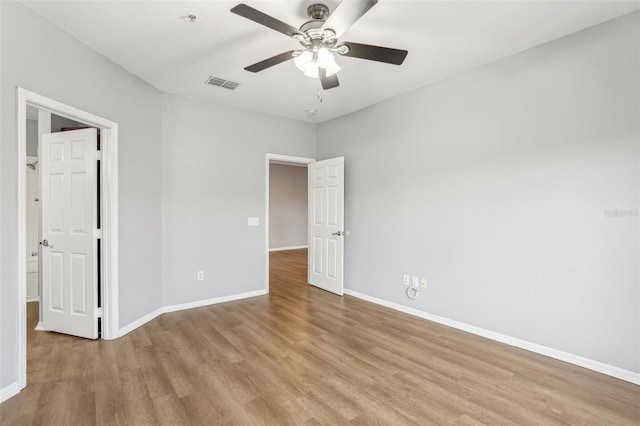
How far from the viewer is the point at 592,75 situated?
2.47 meters

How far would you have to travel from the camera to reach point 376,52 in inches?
84.8

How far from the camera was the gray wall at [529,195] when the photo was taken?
7.76ft

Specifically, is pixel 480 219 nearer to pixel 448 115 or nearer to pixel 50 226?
pixel 448 115

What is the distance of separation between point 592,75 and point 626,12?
0.45 metres

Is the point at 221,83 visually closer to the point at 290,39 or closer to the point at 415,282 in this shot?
the point at 290,39

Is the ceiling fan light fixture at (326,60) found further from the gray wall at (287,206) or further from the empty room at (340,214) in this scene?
the gray wall at (287,206)

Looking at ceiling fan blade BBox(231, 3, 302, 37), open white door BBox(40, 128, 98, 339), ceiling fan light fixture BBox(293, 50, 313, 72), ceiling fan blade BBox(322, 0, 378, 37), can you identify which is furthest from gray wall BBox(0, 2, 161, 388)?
ceiling fan blade BBox(322, 0, 378, 37)

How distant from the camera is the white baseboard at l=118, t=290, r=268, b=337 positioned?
3.24m

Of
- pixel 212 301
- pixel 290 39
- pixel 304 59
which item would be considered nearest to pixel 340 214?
pixel 212 301

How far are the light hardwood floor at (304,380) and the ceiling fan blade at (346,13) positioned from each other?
2501 mm

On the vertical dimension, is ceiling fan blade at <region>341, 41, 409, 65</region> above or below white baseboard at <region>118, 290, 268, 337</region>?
above

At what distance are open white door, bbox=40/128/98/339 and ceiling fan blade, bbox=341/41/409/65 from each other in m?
2.72

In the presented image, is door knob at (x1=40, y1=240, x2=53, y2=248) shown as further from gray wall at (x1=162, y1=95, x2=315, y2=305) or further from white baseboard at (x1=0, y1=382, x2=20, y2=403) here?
white baseboard at (x1=0, y1=382, x2=20, y2=403)

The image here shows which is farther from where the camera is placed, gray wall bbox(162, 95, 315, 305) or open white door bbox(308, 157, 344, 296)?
open white door bbox(308, 157, 344, 296)
